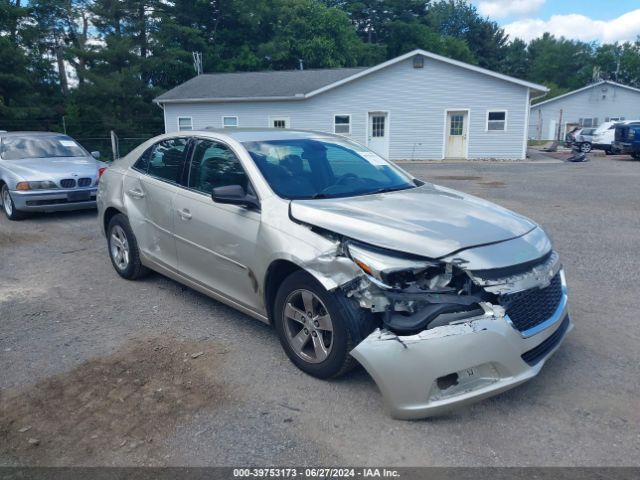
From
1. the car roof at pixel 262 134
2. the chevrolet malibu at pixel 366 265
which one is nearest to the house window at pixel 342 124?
the car roof at pixel 262 134

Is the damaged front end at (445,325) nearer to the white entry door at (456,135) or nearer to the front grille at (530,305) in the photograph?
the front grille at (530,305)

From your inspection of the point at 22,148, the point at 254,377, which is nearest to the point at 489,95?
the point at 22,148

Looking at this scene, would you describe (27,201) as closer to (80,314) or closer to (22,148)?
(22,148)

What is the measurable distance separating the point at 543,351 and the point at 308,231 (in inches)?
66.4

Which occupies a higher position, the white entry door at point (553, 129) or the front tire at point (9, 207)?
the white entry door at point (553, 129)

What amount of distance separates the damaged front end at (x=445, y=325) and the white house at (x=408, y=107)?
22174 mm

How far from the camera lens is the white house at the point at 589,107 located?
4009cm

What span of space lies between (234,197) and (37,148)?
786cm

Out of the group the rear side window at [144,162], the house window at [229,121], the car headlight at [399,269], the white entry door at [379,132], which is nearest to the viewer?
the car headlight at [399,269]

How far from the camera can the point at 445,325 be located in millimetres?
2922

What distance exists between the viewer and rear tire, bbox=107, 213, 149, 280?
17.8ft

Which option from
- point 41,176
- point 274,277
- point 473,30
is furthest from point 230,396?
point 473,30

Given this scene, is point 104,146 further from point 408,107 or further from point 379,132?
point 408,107

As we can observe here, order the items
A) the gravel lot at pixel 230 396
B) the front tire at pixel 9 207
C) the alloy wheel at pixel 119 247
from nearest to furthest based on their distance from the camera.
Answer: the gravel lot at pixel 230 396, the alloy wheel at pixel 119 247, the front tire at pixel 9 207
